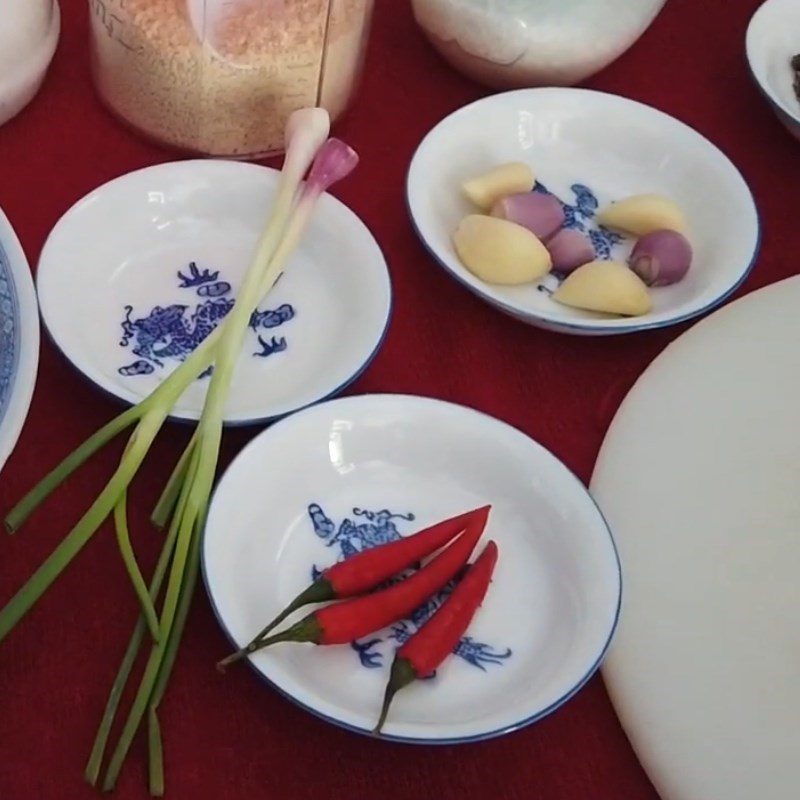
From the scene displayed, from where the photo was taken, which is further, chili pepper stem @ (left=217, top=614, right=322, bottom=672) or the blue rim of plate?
the blue rim of plate

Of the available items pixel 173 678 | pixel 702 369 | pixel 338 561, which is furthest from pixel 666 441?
pixel 173 678

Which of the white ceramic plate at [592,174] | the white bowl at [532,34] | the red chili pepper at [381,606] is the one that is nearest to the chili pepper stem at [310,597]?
the red chili pepper at [381,606]

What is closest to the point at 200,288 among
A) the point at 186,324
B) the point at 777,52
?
the point at 186,324

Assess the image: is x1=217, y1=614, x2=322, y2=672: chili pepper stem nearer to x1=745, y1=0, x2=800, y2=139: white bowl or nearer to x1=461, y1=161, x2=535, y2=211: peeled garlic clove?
x1=461, y1=161, x2=535, y2=211: peeled garlic clove

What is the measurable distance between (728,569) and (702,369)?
0.50 ft

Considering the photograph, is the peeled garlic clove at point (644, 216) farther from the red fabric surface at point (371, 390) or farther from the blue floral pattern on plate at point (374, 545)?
the blue floral pattern on plate at point (374, 545)

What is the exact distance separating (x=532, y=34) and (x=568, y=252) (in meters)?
0.18

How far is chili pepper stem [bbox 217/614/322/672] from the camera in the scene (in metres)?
0.50

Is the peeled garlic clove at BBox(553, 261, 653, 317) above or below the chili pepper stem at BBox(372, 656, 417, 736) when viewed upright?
above

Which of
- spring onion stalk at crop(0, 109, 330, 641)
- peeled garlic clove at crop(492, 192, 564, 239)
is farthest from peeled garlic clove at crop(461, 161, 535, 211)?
spring onion stalk at crop(0, 109, 330, 641)

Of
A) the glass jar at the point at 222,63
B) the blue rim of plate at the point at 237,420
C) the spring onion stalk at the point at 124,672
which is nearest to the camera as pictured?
the spring onion stalk at the point at 124,672

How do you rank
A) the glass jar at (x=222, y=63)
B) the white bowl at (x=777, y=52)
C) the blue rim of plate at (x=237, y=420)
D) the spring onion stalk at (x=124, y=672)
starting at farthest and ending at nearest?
the white bowl at (x=777, y=52), the glass jar at (x=222, y=63), the blue rim of plate at (x=237, y=420), the spring onion stalk at (x=124, y=672)

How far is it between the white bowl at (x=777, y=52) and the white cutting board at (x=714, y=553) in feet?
0.59

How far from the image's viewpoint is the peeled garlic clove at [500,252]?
727 millimetres
